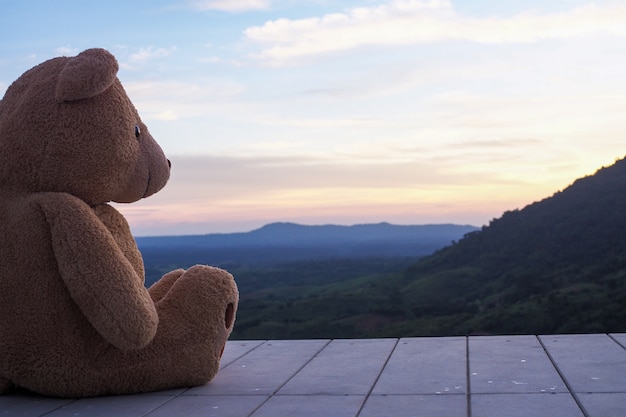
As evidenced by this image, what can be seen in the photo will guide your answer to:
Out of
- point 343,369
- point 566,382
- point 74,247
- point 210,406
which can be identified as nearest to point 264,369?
point 343,369

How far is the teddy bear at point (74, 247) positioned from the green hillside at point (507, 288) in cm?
1645

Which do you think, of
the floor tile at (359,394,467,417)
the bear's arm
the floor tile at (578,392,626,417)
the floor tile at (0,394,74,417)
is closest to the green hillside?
the floor tile at (578,392,626,417)

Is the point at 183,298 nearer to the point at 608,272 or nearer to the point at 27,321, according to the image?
Answer: the point at 27,321

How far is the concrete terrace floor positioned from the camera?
4.91 metres

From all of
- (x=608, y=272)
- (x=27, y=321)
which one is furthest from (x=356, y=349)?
(x=608, y=272)

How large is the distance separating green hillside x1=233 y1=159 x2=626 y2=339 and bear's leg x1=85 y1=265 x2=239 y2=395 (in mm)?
15883

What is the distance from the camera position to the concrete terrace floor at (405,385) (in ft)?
16.1

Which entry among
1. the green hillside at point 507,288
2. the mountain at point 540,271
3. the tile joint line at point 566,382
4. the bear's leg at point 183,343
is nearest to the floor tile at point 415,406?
the tile joint line at point 566,382

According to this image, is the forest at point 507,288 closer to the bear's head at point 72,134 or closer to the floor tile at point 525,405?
the floor tile at point 525,405

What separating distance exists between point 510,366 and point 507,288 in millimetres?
27014

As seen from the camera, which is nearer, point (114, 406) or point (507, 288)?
point (114, 406)

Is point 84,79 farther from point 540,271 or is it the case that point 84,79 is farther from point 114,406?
point 540,271

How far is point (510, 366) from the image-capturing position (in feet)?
19.7

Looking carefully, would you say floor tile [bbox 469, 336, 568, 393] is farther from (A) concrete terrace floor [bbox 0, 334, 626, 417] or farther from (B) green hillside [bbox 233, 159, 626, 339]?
(B) green hillside [bbox 233, 159, 626, 339]
